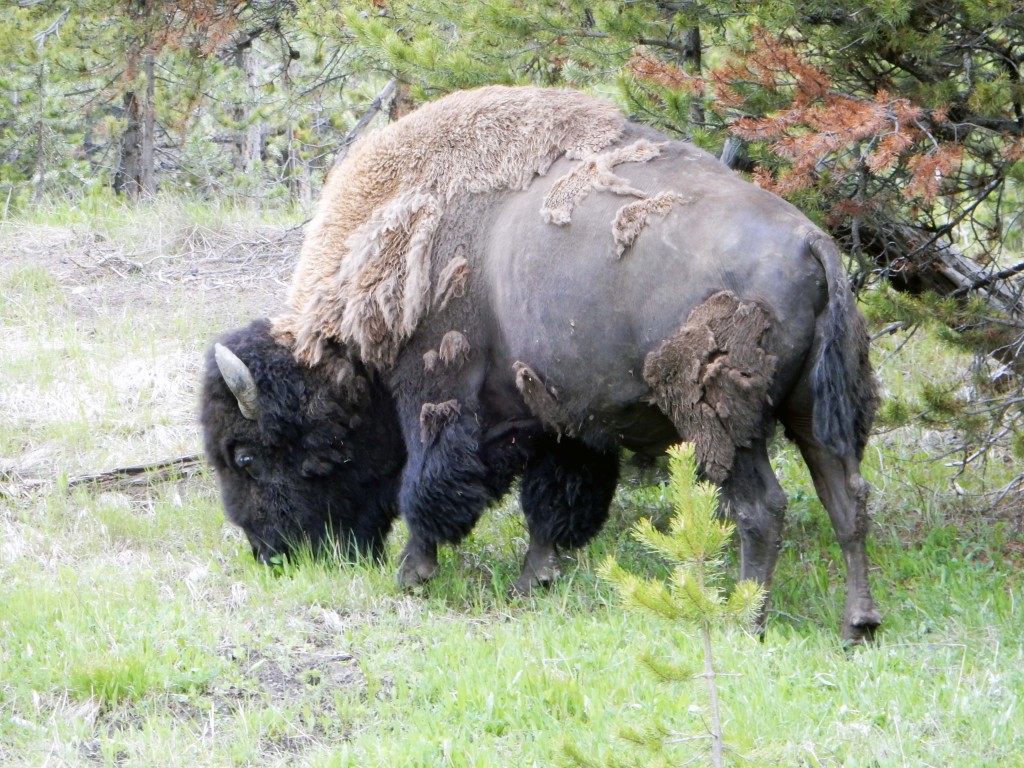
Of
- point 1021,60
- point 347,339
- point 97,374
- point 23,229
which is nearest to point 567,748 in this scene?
point 347,339

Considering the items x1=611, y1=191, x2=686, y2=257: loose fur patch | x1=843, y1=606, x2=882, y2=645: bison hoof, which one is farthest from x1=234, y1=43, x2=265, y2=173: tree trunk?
x1=843, y1=606, x2=882, y2=645: bison hoof

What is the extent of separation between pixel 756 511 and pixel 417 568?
1.78 m

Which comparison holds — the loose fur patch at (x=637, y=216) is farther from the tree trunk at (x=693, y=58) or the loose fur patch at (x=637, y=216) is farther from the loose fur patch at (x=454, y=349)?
the tree trunk at (x=693, y=58)

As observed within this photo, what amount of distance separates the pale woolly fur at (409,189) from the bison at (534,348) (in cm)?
1

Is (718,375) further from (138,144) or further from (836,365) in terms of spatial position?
(138,144)

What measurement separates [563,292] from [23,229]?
8240mm

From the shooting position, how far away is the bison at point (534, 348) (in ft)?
14.9

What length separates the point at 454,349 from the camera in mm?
5332

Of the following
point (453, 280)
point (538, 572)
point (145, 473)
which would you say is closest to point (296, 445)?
point (453, 280)

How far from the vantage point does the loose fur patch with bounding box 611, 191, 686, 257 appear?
4777 mm

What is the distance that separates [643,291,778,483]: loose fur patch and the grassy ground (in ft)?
2.59

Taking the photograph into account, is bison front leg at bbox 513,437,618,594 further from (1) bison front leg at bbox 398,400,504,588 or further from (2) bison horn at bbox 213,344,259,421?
(2) bison horn at bbox 213,344,259,421

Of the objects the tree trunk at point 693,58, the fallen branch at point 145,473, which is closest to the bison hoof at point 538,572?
the tree trunk at point 693,58

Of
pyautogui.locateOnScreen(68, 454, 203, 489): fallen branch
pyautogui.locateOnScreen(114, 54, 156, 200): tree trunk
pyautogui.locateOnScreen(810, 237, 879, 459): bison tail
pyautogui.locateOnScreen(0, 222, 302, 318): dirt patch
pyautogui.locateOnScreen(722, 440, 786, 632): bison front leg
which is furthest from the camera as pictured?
pyautogui.locateOnScreen(114, 54, 156, 200): tree trunk
